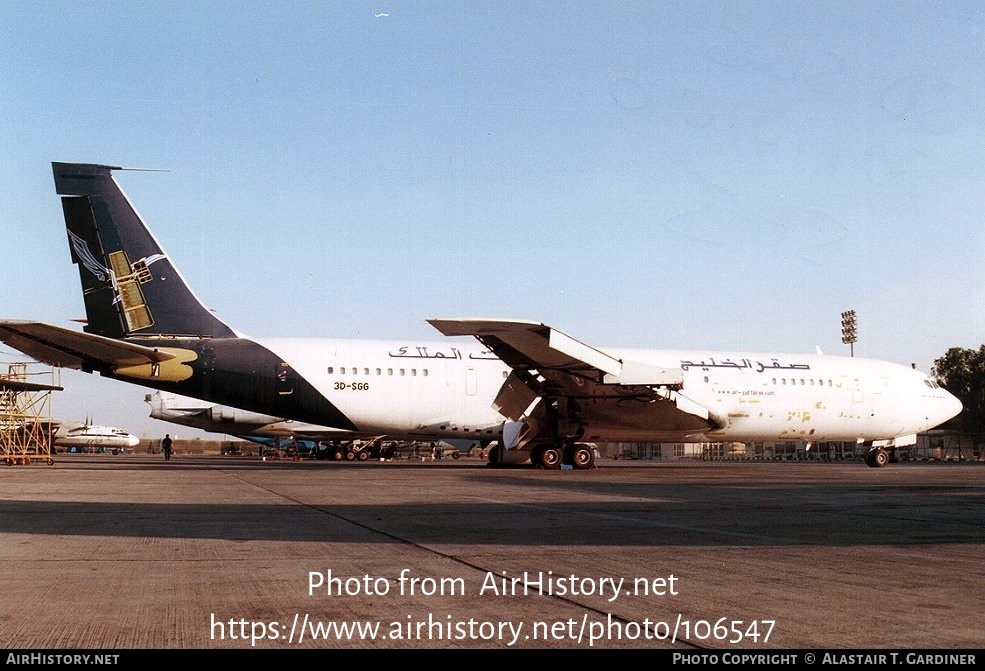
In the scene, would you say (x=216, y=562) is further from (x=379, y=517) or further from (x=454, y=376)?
(x=454, y=376)

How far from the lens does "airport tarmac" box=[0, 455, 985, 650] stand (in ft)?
12.1

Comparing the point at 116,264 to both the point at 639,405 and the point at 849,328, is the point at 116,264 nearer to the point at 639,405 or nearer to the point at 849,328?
the point at 639,405

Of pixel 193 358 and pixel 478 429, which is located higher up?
pixel 193 358

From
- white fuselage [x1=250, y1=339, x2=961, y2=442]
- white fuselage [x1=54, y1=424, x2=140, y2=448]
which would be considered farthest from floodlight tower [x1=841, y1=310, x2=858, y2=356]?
white fuselage [x1=54, y1=424, x2=140, y2=448]

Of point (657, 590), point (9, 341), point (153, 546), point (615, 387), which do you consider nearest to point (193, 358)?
point (9, 341)

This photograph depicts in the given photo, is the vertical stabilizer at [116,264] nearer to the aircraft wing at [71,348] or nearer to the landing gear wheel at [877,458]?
the aircraft wing at [71,348]

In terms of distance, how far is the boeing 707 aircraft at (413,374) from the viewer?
22000 millimetres

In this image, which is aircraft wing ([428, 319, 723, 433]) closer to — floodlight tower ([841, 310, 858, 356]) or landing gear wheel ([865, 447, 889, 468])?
landing gear wheel ([865, 447, 889, 468])

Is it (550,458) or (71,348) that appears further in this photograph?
(550,458)

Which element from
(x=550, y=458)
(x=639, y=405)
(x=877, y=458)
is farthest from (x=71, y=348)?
(x=877, y=458)

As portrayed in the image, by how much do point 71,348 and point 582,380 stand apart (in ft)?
39.3

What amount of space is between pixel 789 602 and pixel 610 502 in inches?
281

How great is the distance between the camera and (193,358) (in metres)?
23.1

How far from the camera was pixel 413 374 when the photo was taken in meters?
25.2
